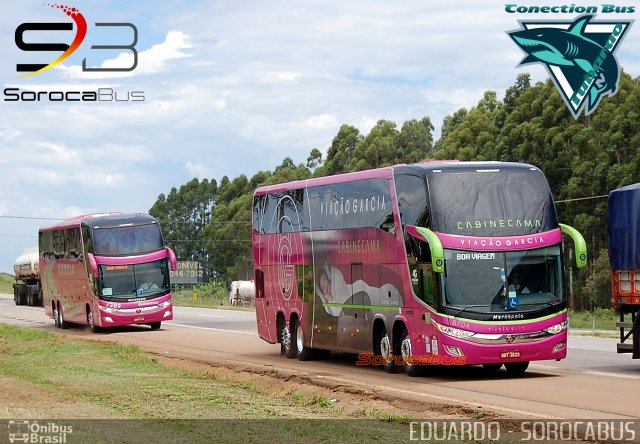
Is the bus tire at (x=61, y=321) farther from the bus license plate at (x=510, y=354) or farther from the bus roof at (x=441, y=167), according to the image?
the bus license plate at (x=510, y=354)

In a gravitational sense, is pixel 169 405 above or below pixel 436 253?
below

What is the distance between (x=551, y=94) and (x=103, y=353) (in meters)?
42.4

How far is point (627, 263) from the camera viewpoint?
73.7 feet

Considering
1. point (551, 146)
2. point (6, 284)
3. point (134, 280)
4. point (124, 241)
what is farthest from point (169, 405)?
point (6, 284)

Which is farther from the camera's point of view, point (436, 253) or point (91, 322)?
point (91, 322)

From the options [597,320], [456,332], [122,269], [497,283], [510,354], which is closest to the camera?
[456,332]

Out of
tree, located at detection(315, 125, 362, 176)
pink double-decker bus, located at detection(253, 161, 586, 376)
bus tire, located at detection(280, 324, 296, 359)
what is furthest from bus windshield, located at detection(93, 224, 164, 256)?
tree, located at detection(315, 125, 362, 176)

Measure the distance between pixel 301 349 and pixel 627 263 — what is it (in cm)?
834

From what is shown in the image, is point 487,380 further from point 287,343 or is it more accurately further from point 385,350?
point 287,343

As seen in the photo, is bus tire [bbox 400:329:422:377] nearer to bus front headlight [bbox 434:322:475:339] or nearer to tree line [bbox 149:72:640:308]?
bus front headlight [bbox 434:322:475:339]

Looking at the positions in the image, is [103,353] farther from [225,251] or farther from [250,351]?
[225,251]

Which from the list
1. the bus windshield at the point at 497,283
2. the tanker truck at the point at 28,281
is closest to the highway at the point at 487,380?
the bus windshield at the point at 497,283

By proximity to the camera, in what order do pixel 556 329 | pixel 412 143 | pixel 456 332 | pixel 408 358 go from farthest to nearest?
pixel 412 143
pixel 408 358
pixel 556 329
pixel 456 332

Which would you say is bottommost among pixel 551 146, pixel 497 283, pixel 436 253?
pixel 497 283
